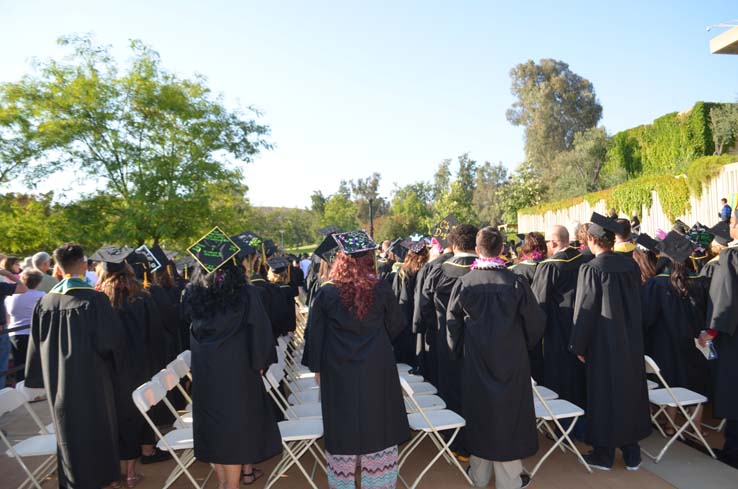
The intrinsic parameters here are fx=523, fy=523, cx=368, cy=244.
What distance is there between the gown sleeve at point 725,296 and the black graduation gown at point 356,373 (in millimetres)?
2747

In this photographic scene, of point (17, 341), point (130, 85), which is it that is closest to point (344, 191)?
point (130, 85)

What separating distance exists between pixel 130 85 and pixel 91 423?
41.1 feet

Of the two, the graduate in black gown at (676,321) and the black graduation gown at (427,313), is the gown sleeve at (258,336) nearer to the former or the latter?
the black graduation gown at (427,313)

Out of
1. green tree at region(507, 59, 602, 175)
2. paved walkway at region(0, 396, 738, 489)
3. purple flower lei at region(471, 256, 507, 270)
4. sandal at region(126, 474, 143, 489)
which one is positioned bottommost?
paved walkway at region(0, 396, 738, 489)

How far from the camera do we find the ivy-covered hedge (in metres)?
17.6

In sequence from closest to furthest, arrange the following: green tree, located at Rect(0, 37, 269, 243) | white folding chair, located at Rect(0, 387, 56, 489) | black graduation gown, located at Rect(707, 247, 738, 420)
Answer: white folding chair, located at Rect(0, 387, 56, 489) → black graduation gown, located at Rect(707, 247, 738, 420) → green tree, located at Rect(0, 37, 269, 243)

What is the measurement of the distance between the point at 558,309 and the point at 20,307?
6.95 meters

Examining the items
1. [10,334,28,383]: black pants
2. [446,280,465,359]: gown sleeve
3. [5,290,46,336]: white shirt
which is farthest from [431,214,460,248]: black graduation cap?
[10,334,28,383]: black pants

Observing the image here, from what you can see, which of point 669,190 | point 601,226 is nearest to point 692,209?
point 669,190

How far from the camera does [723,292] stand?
171 inches

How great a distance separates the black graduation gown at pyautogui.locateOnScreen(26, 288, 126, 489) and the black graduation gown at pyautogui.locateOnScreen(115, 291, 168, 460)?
362 millimetres

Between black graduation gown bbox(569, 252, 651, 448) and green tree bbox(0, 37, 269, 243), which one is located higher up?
green tree bbox(0, 37, 269, 243)

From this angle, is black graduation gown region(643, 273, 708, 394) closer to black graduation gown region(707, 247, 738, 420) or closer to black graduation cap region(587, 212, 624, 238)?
black graduation gown region(707, 247, 738, 420)

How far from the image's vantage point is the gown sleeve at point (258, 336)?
150 inches
